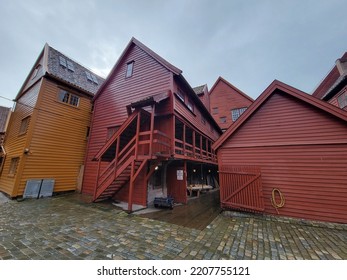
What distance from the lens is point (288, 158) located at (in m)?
6.95

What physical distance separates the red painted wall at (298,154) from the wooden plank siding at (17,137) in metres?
13.3

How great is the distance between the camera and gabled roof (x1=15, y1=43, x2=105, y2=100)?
11.8 meters

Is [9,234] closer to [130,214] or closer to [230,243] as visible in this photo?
[130,214]

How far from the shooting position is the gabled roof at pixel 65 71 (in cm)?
1182

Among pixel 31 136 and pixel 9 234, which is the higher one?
pixel 31 136

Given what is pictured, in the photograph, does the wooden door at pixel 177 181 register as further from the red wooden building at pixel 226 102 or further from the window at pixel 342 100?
the red wooden building at pixel 226 102

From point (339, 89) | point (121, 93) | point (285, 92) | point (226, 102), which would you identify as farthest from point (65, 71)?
point (339, 89)

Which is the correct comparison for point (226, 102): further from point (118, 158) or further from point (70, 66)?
point (70, 66)

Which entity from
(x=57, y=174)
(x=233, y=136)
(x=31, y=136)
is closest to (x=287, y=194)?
(x=233, y=136)

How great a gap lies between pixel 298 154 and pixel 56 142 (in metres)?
15.5

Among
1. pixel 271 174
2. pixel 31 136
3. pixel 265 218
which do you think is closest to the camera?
pixel 265 218
